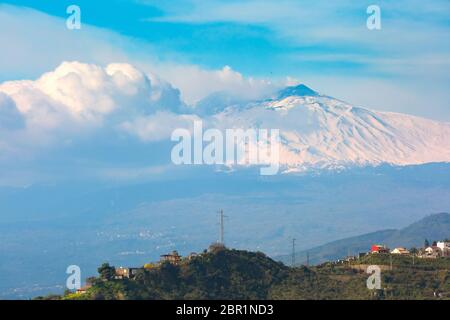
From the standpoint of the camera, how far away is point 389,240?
542 feet

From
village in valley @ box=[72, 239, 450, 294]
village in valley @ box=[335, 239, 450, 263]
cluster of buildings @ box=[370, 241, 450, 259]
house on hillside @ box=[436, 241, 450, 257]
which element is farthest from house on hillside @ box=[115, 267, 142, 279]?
house on hillside @ box=[436, 241, 450, 257]

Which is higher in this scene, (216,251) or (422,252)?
(422,252)

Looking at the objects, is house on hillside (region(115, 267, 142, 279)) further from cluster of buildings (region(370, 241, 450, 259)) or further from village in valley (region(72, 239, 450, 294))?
cluster of buildings (region(370, 241, 450, 259))

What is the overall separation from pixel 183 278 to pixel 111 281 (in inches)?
136

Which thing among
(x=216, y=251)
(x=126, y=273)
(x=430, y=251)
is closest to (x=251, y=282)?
(x=216, y=251)

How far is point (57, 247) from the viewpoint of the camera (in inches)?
7357

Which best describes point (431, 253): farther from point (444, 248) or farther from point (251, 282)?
point (251, 282)

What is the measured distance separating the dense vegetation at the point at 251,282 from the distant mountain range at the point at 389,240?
83318 mm

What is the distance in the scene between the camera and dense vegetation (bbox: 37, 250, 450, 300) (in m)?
55.0

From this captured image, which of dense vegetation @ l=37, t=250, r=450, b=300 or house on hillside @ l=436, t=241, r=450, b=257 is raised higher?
house on hillside @ l=436, t=241, r=450, b=257

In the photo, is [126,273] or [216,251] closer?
[126,273]

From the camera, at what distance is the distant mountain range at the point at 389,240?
504 feet

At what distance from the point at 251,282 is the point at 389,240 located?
358 ft

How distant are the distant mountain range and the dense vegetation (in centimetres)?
8332
